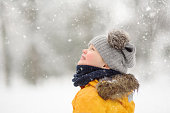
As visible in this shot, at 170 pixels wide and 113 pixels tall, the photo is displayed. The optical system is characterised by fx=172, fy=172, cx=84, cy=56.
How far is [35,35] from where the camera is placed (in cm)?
778

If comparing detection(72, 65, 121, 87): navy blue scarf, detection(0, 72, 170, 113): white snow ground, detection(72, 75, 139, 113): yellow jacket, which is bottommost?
detection(0, 72, 170, 113): white snow ground

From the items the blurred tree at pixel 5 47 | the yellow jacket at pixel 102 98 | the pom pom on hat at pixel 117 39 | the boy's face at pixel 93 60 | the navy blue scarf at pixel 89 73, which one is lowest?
the blurred tree at pixel 5 47

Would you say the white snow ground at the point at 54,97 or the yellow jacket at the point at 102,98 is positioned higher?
the yellow jacket at the point at 102,98

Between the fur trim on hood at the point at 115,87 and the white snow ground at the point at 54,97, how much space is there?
335 centimetres

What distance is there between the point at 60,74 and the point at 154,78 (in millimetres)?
3808

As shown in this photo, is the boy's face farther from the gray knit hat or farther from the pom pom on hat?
the pom pom on hat

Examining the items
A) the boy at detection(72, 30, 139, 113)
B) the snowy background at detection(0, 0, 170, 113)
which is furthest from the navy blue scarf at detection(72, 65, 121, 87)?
the snowy background at detection(0, 0, 170, 113)

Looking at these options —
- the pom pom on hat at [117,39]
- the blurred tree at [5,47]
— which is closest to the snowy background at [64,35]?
the blurred tree at [5,47]

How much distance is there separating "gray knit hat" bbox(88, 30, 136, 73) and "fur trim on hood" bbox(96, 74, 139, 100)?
0.12 meters

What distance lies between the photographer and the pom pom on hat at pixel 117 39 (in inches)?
50.7

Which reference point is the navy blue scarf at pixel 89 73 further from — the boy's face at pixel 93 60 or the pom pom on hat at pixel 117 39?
the pom pom on hat at pixel 117 39

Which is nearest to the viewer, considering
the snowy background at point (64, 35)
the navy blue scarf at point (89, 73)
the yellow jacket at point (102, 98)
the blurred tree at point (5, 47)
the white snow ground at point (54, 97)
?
the yellow jacket at point (102, 98)

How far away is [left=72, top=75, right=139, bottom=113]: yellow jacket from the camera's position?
1.13 meters

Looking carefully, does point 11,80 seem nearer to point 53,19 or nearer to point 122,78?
point 53,19
